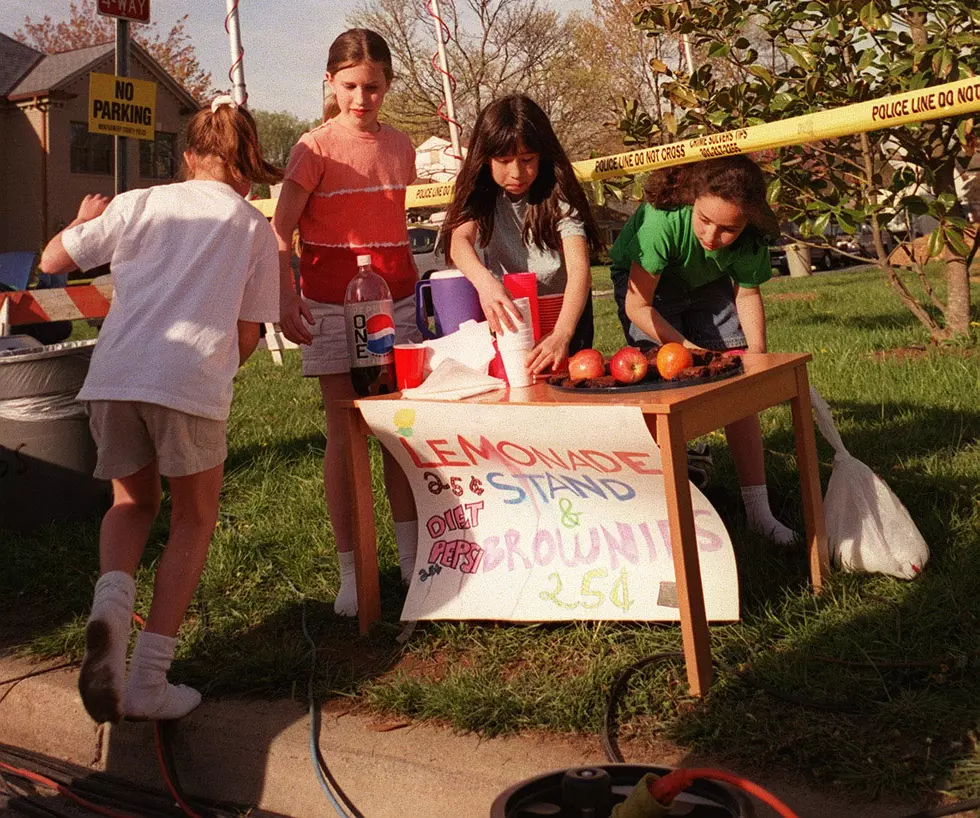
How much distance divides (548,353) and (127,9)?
4.33m

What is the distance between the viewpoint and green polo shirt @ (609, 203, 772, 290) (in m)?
4.26

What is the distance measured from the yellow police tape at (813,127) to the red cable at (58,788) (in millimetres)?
2801

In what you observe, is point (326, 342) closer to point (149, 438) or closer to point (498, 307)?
point (498, 307)

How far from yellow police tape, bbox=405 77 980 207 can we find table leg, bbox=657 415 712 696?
2.16 meters

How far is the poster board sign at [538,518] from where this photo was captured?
349 cm

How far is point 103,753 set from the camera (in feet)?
11.7

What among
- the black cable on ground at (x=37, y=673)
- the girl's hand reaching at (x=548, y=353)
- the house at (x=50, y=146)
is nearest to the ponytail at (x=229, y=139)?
the girl's hand reaching at (x=548, y=353)

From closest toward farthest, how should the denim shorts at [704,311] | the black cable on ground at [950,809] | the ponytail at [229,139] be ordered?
the black cable on ground at [950,809] < the ponytail at [229,139] < the denim shorts at [704,311]

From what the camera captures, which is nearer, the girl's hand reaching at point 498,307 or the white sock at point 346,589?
the girl's hand reaching at point 498,307

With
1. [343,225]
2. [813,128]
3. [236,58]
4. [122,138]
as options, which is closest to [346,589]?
[343,225]

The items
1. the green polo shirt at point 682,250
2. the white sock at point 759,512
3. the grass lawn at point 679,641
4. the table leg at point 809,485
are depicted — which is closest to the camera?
the grass lawn at point 679,641

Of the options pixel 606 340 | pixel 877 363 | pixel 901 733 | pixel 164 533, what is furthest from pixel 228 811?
pixel 606 340

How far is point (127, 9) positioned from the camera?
270 inches

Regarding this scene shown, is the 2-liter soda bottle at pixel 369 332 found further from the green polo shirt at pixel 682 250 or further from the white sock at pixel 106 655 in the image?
the white sock at pixel 106 655
